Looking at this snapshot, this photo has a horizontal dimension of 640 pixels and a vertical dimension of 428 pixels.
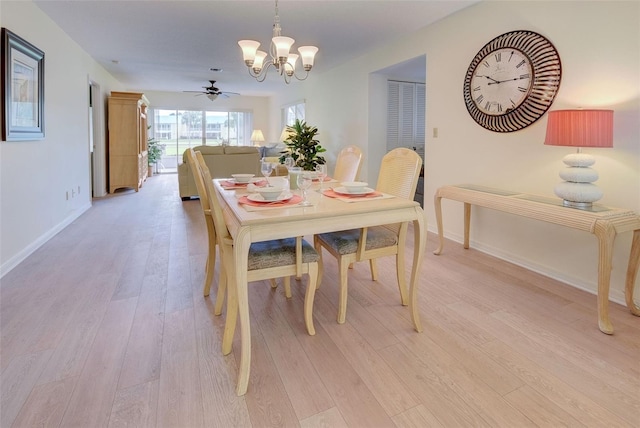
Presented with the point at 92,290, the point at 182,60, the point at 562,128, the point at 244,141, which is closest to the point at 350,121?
the point at 182,60

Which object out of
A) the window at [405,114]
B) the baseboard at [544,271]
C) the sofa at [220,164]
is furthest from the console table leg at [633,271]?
the sofa at [220,164]

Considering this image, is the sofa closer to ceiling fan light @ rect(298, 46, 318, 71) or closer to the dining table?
ceiling fan light @ rect(298, 46, 318, 71)

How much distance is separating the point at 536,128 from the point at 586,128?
0.75 metres

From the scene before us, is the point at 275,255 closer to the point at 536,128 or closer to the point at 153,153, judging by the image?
the point at 536,128

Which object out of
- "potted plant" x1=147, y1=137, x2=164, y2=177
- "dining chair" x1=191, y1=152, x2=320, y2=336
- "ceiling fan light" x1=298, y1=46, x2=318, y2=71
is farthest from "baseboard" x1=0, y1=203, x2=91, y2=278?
"potted plant" x1=147, y1=137, x2=164, y2=177

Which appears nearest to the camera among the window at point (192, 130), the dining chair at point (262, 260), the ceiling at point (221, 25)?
the dining chair at point (262, 260)

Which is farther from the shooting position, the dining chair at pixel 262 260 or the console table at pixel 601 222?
the console table at pixel 601 222

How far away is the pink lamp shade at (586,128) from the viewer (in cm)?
202

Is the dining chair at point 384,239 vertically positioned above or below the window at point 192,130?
below

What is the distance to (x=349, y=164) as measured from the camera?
3002mm

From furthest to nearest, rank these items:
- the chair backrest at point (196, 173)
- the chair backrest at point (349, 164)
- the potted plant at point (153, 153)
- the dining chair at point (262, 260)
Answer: the potted plant at point (153, 153) < the chair backrest at point (349, 164) < the chair backrest at point (196, 173) < the dining chair at point (262, 260)

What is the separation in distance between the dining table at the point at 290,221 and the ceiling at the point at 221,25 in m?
2.26

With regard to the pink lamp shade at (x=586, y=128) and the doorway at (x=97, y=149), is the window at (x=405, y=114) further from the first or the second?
the doorway at (x=97, y=149)

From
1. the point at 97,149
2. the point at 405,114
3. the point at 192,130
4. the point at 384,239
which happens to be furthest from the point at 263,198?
the point at 192,130
